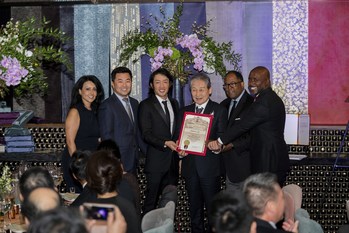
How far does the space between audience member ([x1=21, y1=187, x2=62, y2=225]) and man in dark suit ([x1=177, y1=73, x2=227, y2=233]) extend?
12.3ft

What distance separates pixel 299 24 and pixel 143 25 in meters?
1.87

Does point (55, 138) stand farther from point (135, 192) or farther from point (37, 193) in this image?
point (37, 193)

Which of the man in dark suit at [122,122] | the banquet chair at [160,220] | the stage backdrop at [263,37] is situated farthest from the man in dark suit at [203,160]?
the banquet chair at [160,220]

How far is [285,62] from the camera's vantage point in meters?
9.09

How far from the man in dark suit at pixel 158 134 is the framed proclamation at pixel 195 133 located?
0.15 metres

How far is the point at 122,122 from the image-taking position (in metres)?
7.48

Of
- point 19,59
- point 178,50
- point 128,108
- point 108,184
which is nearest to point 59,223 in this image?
point 108,184

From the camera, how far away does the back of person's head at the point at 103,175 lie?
4.39 meters

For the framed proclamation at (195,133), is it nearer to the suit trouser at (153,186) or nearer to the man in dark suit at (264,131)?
the man in dark suit at (264,131)

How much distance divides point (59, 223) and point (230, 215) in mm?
968

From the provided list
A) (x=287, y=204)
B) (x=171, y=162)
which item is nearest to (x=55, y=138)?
(x=171, y=162)

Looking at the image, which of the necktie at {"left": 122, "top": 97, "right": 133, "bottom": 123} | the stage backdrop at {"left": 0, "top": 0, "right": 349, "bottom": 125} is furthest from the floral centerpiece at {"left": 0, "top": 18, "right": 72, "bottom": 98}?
the stage backdrop at {"left": 0, "top": 0, "right": 349, "bottom": 125}

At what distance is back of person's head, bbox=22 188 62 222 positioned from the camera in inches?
143

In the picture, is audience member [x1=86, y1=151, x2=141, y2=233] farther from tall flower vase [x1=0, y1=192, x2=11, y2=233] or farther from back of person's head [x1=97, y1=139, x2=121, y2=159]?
Result: tall flower vase [x1=0, y1=192, x2=11, y2=233]
